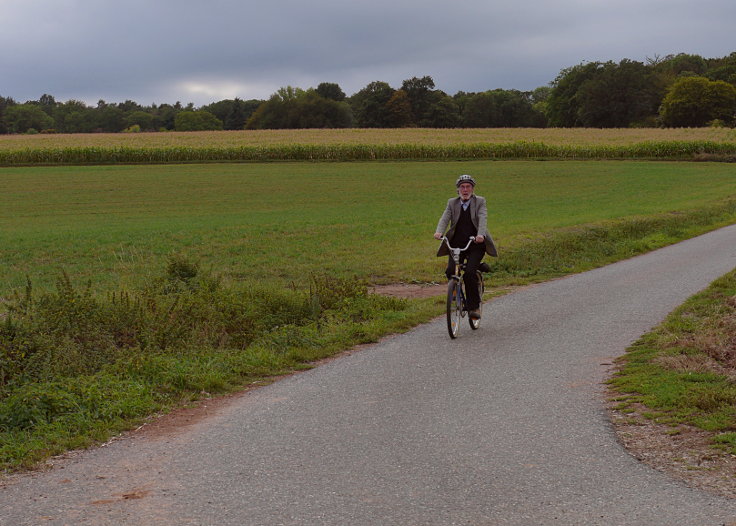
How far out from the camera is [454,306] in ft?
38.5

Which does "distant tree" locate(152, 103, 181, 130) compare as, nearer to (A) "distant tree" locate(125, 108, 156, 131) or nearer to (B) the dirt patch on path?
(A) "distant tree" locate(125, 108, 156, 131)

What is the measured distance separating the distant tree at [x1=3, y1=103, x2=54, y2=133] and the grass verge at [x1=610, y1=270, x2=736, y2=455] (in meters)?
152

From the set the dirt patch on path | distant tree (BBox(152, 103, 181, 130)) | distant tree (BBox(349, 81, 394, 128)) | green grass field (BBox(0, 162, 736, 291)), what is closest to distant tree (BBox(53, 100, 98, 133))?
distant tree (BBox(152, 103, 181, 130))

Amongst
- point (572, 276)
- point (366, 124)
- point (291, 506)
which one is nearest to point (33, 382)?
point (291, 506)

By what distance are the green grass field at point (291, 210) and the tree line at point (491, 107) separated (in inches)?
2068

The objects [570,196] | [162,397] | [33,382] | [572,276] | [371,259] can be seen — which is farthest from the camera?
[570,196]

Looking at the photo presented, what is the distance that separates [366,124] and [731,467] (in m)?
138

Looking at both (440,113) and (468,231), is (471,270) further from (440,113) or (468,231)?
(440,113)

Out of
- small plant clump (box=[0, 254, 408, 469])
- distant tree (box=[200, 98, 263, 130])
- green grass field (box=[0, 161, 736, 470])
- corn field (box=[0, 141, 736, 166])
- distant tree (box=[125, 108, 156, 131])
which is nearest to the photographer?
small plant clump (box=[0, 254, 408, 469])

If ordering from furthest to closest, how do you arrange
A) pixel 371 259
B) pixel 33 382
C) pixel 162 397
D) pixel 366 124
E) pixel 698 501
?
1. pixel 366 124
2. pixel 371 259
3. pixel 33 382
4. pixel 162 397
5. pixel 698 501

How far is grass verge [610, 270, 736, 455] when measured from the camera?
23.8 ft

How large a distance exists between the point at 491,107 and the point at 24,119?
85.6 meters

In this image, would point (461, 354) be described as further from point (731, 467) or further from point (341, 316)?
point (731, 467)

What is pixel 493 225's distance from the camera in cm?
3077
